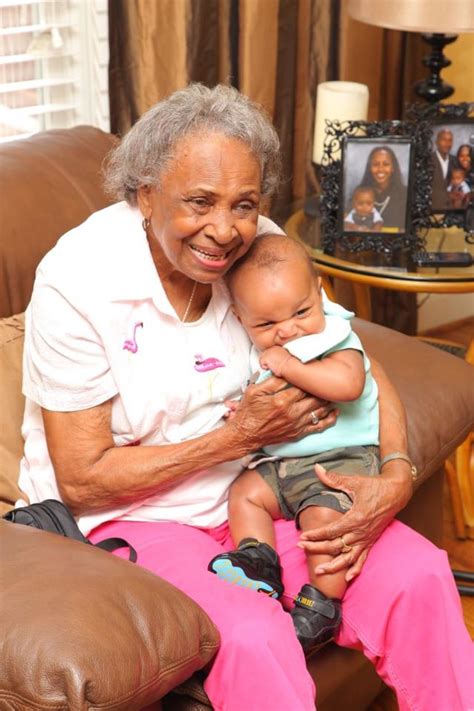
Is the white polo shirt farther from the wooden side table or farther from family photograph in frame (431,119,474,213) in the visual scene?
family photograph in frame (431,119,474,213)

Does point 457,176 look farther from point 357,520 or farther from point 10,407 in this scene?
point 10,407

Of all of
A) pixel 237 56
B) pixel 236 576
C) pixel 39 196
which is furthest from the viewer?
pixel 237 56

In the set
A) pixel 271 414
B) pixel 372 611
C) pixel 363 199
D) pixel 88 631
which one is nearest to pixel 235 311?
pixel 271 414

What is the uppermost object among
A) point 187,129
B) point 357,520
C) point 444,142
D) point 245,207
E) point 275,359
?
point 187,129

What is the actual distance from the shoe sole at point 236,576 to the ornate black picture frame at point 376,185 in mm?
1110

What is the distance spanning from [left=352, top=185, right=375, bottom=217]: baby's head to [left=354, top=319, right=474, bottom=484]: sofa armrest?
0.45 meters

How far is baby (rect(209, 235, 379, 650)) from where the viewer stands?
1.62 metres

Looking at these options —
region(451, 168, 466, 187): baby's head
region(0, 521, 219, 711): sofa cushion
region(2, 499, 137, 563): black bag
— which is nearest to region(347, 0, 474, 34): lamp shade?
region(451, 168, 466, 187): baby's head

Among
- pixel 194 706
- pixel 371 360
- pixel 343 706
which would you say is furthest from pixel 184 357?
pixel 343 706

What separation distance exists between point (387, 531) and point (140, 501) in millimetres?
405

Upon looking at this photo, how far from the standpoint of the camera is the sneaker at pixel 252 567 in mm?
1587

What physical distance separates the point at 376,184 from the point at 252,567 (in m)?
1.17

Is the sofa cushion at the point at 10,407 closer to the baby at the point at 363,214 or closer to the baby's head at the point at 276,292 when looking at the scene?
the baby's head at the point at 276,292

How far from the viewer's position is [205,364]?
173cm
